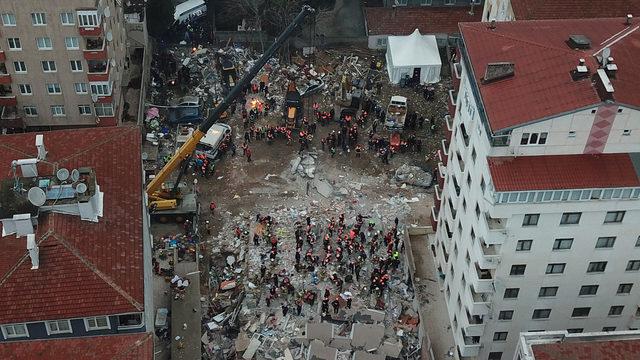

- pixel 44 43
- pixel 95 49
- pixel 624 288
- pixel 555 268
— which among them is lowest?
pixel 624 288

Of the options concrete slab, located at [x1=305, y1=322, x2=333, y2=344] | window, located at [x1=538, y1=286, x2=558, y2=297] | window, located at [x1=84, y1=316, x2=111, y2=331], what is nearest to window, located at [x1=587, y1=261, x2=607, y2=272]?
window, located at [x1=538, y1=286, x2=558, y2=297]

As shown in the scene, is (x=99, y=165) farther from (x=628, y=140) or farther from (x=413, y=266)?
(x=628, y=140)

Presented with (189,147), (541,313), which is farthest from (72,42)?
(541,313)

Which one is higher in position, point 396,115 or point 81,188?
point 81,188

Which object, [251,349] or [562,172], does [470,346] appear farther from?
[251,349]

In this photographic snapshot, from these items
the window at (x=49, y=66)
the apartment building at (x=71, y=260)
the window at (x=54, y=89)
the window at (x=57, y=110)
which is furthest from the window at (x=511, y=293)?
the window at (x=57, y=110)

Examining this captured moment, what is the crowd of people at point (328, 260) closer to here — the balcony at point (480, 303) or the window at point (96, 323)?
the balcony at point (480, 303)
